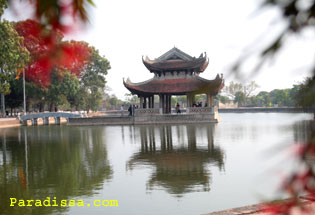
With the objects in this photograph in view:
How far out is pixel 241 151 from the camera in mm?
12406

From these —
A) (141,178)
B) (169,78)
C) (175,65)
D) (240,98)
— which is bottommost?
(141,178)

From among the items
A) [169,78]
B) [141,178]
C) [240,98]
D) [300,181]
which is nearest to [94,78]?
[169,78]

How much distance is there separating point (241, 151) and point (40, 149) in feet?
26.0

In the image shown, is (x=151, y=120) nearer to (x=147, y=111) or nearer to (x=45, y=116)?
(x=147, y=111)

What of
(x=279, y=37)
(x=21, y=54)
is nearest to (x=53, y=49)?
(x=279, y=37)

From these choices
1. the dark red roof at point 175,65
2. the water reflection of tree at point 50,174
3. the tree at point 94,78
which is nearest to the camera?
the water reflection of tree at point 50,174

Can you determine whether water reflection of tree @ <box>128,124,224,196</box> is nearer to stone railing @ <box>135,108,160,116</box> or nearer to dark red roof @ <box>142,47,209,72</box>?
stone railing @ <box>135,108,160,116</box>

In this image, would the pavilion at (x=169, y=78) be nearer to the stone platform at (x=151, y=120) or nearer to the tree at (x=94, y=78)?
the stone platform at (x=151, y=120)

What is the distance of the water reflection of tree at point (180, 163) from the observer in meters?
7.87

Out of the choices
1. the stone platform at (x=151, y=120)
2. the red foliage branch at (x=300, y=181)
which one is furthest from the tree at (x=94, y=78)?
the red foliage branch at (x=300, y=181)

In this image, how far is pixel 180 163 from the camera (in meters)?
10.3

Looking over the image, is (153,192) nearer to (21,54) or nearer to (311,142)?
(311,142)

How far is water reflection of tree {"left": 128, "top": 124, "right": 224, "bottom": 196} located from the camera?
7.87 meters

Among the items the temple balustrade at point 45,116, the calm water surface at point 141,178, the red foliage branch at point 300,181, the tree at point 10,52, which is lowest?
the calm water surface at point 141,178
